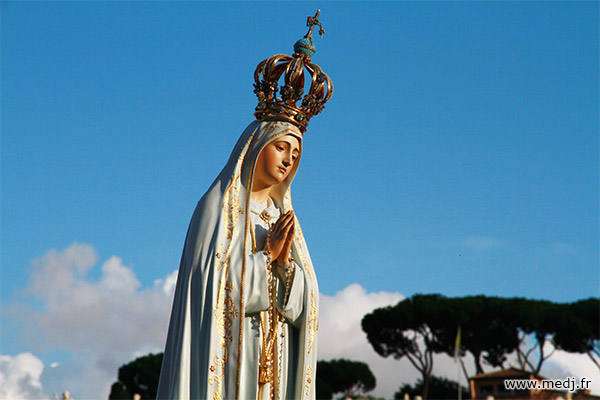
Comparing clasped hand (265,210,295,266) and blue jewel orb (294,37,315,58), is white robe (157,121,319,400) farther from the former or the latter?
blue jewel orb (294,37,315,58)

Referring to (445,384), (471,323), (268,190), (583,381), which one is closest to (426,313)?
(471,323)

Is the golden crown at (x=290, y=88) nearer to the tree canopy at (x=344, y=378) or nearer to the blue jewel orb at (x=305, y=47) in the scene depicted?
the blue jewel orb at (x=305, y=47)

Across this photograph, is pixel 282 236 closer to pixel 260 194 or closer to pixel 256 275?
pixel 256 275

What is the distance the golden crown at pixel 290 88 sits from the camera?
707 cm

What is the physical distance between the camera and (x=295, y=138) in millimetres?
7051

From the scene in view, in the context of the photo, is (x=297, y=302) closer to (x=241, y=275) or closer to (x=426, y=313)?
(x=241, y=275)

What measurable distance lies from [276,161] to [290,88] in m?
0.73

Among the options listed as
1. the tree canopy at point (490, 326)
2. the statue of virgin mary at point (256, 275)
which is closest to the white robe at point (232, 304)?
the statue of virgin mary at point (256, 275)

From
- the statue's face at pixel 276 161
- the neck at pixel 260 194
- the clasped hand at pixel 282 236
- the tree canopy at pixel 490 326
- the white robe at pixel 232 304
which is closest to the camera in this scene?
the white robe at pixel 232 304

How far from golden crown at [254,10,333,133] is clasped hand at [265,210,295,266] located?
99 cm

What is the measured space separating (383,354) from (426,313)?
391 cm

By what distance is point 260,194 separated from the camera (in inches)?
285

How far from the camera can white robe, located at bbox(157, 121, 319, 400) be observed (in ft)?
20.0

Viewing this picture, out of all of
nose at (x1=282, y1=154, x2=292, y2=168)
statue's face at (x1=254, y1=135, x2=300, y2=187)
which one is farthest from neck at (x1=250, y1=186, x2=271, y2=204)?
nose at (x1=282, y1=154, x2=292, y2=168)
